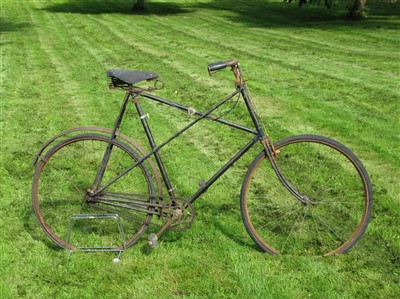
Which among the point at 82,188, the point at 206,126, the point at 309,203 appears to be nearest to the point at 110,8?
the point at 206,126

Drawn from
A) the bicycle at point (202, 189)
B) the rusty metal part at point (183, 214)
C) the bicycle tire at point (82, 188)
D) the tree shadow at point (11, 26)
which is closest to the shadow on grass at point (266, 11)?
the tree shadow at point (11, 26)

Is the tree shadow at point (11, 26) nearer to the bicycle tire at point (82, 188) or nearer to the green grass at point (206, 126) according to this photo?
the green grass at point (206, 126)

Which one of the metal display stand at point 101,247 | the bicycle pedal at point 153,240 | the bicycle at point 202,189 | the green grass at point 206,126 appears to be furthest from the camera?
the metal display stand at point 101,247

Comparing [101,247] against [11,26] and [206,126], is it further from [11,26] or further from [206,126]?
[11,26]

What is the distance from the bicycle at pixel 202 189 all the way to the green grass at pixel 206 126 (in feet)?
0.79

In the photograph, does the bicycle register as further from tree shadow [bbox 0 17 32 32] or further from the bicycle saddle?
tree shadow [bbox 0 17 32 32]

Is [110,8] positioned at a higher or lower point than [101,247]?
lower

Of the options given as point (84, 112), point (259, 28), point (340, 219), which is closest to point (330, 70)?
point (84, 112)

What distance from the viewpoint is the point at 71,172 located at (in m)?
6.32

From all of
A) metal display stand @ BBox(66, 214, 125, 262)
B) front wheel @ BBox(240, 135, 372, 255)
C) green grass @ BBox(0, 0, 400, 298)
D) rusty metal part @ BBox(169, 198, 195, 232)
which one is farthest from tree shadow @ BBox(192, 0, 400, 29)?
metal display stand @ BBox(66, 214, 125, 262)

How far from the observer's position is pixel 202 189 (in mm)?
4551

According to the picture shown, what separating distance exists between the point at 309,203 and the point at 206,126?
4.25m

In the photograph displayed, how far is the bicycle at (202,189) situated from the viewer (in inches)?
170

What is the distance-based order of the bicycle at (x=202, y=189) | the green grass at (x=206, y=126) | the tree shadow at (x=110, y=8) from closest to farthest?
the green grass at (x=206, y=126) < the bicycle at (x=202, y=189) < the tree shadow at (x=110, y=8)
